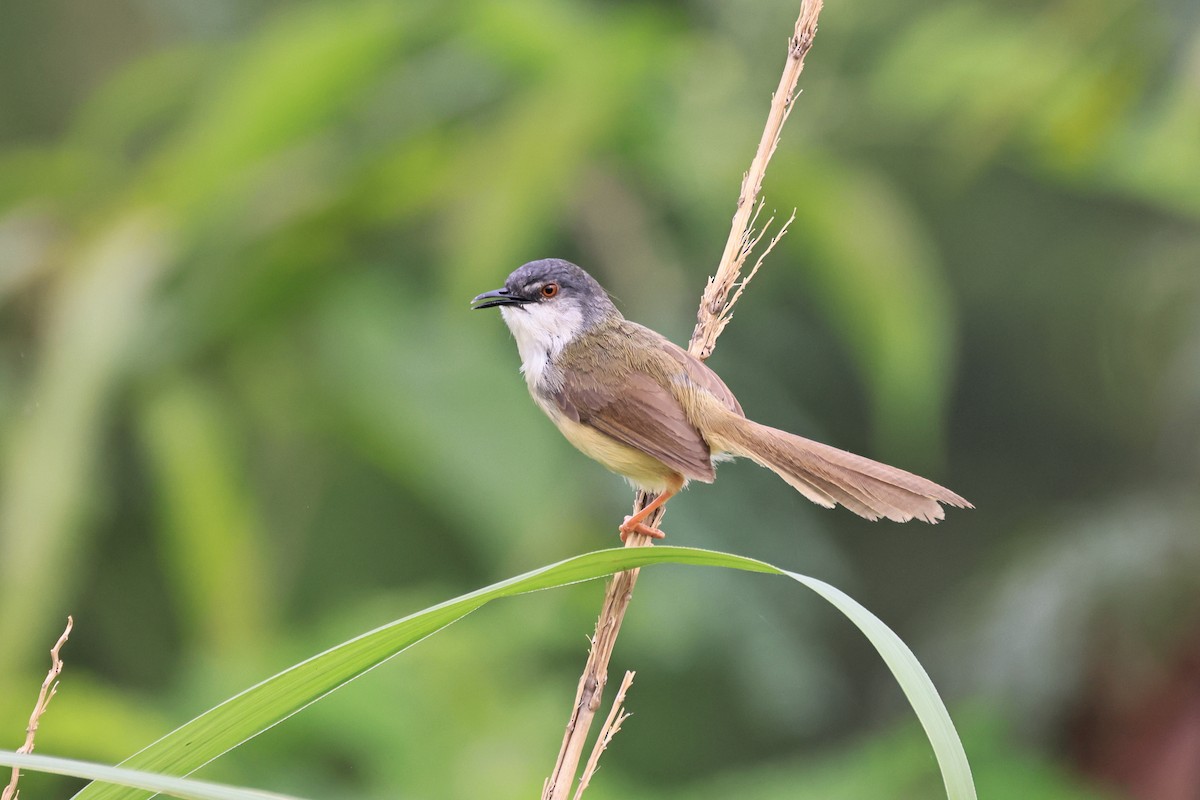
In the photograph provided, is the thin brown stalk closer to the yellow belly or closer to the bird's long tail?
the bird's long tail

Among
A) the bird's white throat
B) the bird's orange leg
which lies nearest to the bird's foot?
the bird's orange leg

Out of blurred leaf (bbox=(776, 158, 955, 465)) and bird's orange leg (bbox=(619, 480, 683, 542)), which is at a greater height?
blurred leaf (bbox=(776, 158, 955, 465))

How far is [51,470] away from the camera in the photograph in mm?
3650

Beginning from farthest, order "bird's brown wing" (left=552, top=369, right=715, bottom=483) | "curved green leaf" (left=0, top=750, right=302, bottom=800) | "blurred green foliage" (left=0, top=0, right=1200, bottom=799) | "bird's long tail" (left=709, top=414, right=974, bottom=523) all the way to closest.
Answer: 1. "blurred green foliage" (left=0, top=0, right=1200, bottom=799)
2. "bird's brown wing" (left=552, top=369, right=715, bottom=483)
3. "bird's long tail" (left=709, top=414, right=974, bottom=523)
4. "curved green leaf" (left=0, top=750, right=302, bottom=800)

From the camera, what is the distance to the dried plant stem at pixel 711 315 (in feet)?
5.27

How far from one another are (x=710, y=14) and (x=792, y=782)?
10.5ft

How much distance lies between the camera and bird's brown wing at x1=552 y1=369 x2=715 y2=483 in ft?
7.83

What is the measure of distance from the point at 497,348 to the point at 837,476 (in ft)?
8.05

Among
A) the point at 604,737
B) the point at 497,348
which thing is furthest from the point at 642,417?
the point at 497,348

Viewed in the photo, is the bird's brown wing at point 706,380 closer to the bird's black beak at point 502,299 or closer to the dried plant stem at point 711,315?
the dried plant stem at point 711,315

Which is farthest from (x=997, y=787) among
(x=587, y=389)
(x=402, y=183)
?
(x=402, y=183)

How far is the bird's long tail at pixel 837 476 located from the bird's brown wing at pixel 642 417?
0.09m

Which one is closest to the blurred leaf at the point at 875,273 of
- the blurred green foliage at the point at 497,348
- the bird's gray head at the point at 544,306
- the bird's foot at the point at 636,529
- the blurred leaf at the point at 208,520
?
the blurred green foliage at the point at 497,348

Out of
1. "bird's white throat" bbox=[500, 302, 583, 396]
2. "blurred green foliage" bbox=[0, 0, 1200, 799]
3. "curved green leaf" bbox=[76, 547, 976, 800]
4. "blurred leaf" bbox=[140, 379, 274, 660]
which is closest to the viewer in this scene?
"curved green leaf" bbox=[76, 547, 976, 800]
